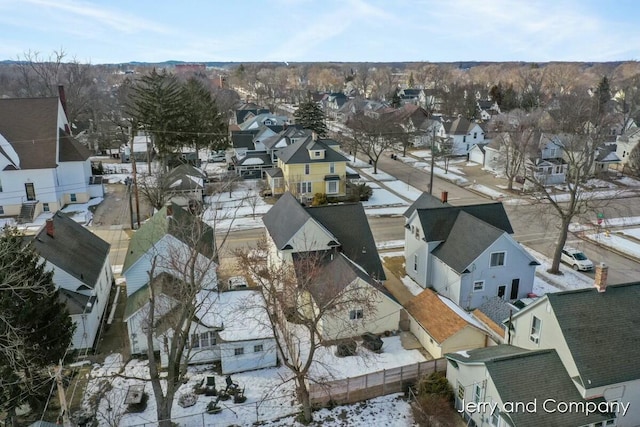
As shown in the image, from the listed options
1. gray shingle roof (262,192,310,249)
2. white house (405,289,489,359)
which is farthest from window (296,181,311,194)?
white house (405,289,489,359)

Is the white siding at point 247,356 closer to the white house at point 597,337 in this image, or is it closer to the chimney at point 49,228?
the white house at point 597,337

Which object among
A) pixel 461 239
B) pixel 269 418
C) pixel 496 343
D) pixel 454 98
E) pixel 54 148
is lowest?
pixel 269 418

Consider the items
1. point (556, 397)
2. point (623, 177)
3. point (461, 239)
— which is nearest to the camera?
point (556, 397)

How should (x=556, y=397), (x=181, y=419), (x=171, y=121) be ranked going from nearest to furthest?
(x=556, y=397) → (x=181, y=419) → (x=171, y=121)

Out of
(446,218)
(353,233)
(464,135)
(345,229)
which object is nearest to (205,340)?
(345,229)

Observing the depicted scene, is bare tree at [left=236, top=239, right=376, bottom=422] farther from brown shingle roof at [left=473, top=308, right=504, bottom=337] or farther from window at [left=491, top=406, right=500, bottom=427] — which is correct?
window at [left=491, top=406, right=500, bottom=427]

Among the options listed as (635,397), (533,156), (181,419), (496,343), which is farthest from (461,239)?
(533,156)

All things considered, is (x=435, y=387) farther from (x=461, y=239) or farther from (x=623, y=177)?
(x=623, y=177)

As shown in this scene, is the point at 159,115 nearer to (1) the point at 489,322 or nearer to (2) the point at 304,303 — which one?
(2) the point at 304,303
